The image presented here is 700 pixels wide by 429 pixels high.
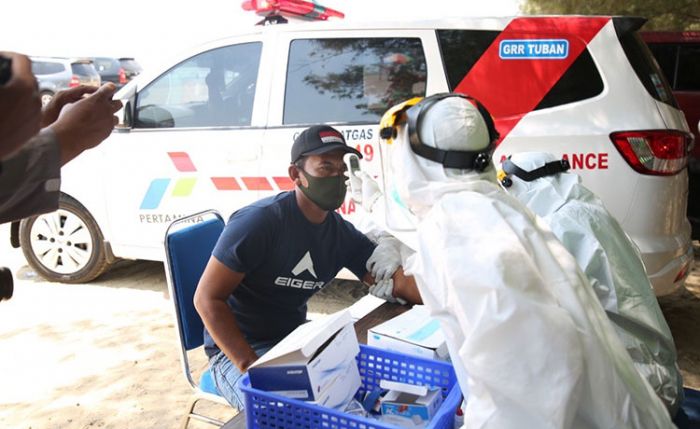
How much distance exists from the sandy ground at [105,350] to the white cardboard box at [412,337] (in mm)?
1527

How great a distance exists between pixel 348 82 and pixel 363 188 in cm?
159

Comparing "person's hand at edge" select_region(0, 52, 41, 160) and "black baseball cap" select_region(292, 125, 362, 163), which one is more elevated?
"person's hand at edge" select_region(0, 52, 41, 160)

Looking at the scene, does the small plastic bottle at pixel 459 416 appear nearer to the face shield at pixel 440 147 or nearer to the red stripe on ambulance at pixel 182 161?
the face shield at pixel 440 147

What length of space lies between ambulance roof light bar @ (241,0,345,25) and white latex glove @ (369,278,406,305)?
9.06 feet

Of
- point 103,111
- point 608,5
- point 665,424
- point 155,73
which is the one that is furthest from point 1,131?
point 608,5

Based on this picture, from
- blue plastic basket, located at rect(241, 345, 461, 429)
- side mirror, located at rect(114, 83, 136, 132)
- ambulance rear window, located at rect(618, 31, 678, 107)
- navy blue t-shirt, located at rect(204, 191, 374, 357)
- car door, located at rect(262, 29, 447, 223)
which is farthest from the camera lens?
side mirror, located at rect(114, 83, 136, 132)

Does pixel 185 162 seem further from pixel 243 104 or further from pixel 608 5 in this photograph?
pixel 608 5

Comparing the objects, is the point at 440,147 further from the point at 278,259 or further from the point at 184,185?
the point at 184,185

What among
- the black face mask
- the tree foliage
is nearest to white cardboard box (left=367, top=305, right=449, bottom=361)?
the black face mask

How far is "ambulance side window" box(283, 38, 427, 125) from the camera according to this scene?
375 centimetres

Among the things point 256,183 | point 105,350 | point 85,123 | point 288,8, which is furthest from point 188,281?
point 288,8

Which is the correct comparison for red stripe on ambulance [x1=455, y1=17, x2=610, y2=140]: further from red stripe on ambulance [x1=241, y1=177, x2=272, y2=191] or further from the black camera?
the black camera

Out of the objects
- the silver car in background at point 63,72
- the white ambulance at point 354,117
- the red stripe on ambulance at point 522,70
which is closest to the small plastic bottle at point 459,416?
the white ambulance at point 354,117

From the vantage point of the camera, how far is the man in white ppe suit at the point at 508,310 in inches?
43.7
